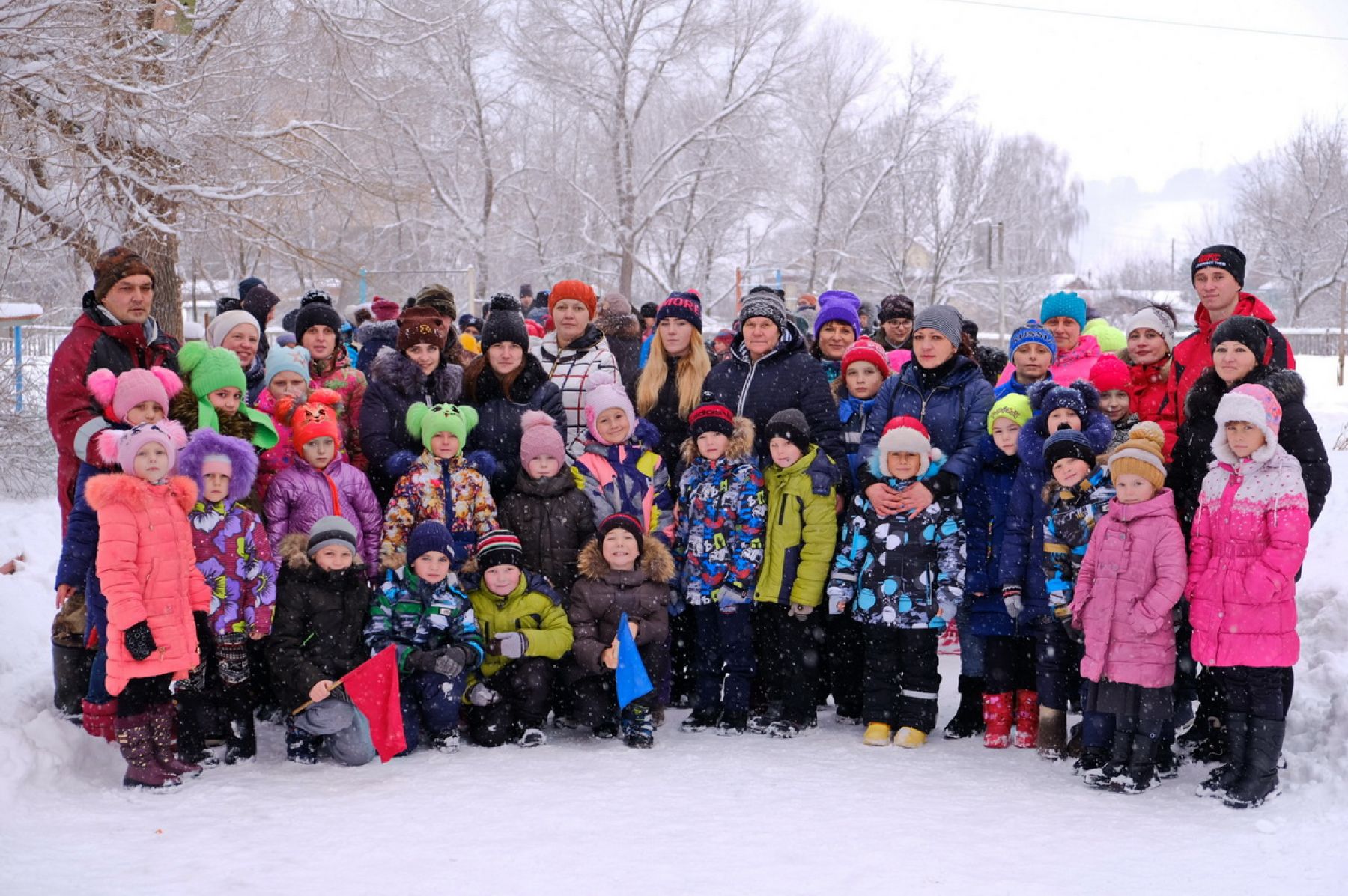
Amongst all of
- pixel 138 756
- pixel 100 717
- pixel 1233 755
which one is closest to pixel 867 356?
pixel 1233 755

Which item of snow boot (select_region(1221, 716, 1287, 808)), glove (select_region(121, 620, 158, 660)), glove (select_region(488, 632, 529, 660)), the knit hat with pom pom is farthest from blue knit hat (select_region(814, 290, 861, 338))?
glove (select_region(121, 620, 158, 660))

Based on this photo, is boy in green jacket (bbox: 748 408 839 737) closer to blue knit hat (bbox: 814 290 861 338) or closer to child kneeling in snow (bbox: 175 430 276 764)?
blue knit hat (bbox: 814 290 861 338)

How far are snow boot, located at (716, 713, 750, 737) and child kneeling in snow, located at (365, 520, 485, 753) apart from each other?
131 centimetres

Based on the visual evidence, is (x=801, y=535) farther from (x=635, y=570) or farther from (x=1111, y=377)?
(x=1111, y=377)

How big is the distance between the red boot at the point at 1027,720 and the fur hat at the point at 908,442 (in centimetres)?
125

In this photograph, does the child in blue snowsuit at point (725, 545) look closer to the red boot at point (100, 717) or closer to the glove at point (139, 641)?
the glove at point (139, 641)

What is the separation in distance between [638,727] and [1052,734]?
1.99 metres

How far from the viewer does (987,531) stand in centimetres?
556

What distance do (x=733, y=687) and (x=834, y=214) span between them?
32.2m

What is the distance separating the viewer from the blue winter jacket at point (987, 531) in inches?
213

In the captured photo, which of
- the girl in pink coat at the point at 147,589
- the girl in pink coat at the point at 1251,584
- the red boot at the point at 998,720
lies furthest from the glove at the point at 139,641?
the girl in pink coat at the point at 1251,584

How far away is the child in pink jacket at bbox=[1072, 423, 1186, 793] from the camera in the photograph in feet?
15.3

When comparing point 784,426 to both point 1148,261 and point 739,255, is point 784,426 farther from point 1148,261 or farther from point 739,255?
point 1148,261

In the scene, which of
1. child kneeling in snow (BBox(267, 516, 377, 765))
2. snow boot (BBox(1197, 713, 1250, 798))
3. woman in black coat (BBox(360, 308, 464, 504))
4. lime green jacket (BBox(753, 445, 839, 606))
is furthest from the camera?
woman in black coat (BBox(360, 308, 464, 504))
